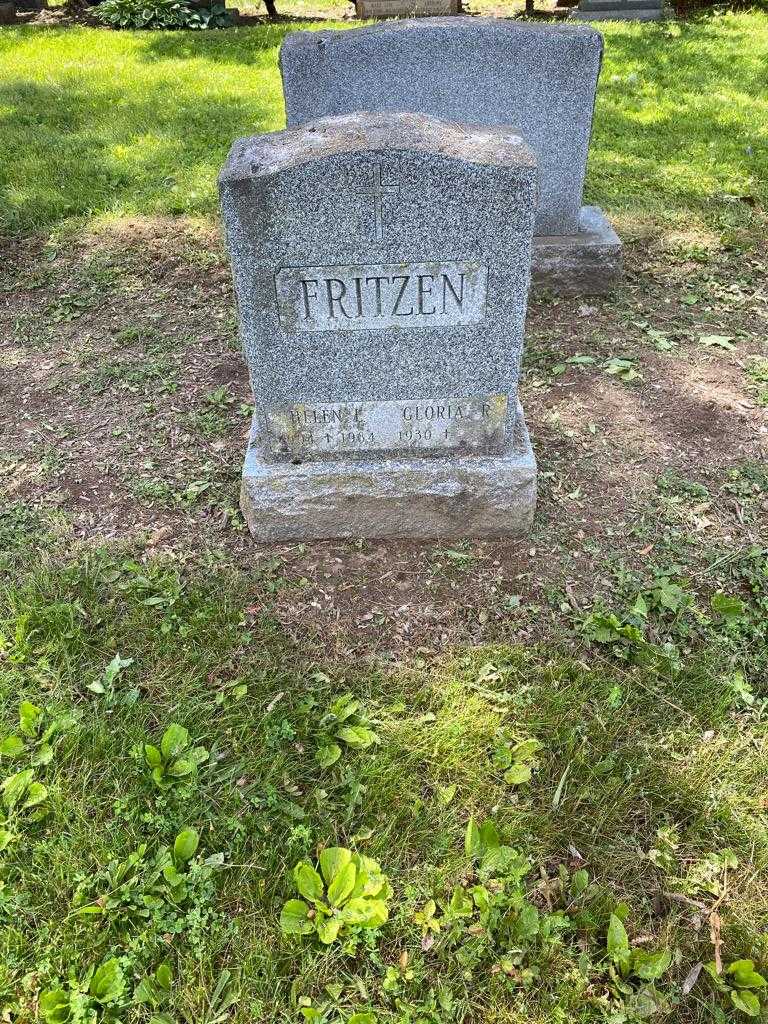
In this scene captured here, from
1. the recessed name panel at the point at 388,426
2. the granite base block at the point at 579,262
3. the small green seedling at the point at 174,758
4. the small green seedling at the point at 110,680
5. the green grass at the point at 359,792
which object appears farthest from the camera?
the granite base block at the point at 579,262

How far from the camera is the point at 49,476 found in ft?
11.0

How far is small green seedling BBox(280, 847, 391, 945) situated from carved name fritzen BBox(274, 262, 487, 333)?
63.6 inches

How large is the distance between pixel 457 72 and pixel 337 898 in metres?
3.93

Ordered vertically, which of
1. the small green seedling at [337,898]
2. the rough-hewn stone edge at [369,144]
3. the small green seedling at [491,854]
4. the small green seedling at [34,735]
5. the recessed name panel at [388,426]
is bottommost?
the small green seedling at [491,854]

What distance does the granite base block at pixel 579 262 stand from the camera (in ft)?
14.6

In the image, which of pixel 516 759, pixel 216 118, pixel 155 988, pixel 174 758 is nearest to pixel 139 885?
pixel 155 988

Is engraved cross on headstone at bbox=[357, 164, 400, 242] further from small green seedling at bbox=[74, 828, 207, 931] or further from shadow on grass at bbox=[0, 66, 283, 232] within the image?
shadow on grass at bbox=[0, 66, 283, 232]

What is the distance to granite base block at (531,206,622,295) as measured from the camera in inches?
175

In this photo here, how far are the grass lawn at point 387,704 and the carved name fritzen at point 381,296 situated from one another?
0.89m

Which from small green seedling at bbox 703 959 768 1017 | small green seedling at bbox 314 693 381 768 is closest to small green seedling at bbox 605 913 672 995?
small green seedling at bbox 703 959 768 1017

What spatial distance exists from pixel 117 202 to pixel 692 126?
4.87 meters

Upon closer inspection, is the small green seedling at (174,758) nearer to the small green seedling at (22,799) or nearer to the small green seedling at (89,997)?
the small green seedling at (22,799)

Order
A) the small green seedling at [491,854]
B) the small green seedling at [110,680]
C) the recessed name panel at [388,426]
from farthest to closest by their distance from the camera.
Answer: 1. the recessed name panel at [388,426]
2. the small green seedling at [110,680]
3. the small green seedling at [491,854]

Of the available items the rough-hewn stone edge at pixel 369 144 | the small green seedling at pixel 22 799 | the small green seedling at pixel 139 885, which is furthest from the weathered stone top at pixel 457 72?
the small green seedling at pixel 139 885
